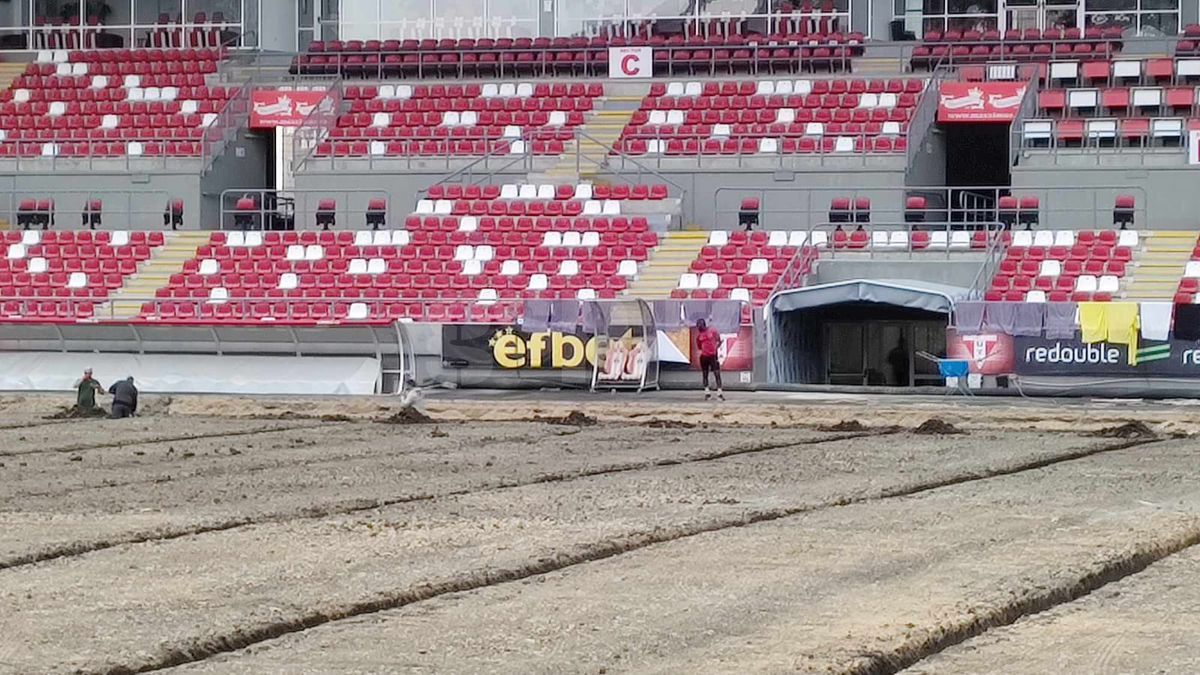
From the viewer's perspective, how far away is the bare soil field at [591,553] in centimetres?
1109

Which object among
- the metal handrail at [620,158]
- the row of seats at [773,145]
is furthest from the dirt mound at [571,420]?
the row of seats at [773,145]

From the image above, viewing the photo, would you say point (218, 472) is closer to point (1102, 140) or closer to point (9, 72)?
point (1102, 140)

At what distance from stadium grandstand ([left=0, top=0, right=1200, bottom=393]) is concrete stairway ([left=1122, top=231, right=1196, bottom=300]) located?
2.8 inches

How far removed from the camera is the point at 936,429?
28203mm

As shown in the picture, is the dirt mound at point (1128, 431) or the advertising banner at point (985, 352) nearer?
the dirt mound at point (1128, 431)

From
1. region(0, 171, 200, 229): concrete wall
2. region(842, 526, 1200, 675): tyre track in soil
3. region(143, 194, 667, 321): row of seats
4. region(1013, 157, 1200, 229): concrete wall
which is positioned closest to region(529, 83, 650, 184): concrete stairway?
region(143, 194, 667, 321): row of seats

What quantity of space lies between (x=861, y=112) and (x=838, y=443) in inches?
866

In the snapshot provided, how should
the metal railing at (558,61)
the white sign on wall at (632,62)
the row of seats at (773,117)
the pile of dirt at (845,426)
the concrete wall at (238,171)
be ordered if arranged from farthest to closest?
the white sign on wall at (632,62) → the metal railing at (558,61) → the concrete wall at (238,171) → the row of seats at (773,117) → the pile of dirt at (845,426)

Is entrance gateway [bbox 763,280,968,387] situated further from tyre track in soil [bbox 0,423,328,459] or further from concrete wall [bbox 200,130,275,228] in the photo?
concrete wall [bbox 200,130,275,228]

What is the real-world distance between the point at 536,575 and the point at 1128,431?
15687 mm

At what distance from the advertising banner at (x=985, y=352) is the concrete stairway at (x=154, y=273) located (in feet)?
48.8

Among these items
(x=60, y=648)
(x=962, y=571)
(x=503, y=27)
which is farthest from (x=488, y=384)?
(x=60, y=648)

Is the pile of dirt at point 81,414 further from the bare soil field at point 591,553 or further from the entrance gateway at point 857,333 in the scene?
the entrance gateway at point 857,333

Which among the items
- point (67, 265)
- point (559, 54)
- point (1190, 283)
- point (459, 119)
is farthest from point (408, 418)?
point (559, 54)
